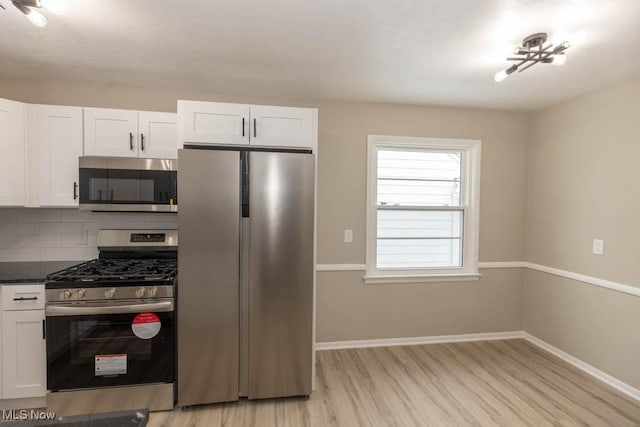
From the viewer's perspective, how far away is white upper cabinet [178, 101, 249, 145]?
7.61ft

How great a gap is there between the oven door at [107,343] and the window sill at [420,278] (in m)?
1.92

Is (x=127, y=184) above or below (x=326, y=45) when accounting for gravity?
below

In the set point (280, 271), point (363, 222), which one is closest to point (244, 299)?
point (280, 271)

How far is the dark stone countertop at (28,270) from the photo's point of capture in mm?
2201

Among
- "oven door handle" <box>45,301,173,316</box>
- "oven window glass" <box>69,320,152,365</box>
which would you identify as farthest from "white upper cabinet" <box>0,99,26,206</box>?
"oven window glass" <box>69,320,152,365</box>

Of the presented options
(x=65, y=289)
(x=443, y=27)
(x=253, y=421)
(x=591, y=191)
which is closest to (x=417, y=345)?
(x=253, y=421)

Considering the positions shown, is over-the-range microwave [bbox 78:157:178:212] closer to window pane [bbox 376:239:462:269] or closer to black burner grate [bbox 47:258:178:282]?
black burner grate [bbox 47:258:178:282]

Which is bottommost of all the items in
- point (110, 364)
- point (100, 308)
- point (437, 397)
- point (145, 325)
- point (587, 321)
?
point (437, 397)

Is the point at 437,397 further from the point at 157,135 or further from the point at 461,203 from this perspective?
the point at 157,135

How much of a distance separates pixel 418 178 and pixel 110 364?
3122 mm

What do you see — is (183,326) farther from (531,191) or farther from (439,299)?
(531,191)

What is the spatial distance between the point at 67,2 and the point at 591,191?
157 inches

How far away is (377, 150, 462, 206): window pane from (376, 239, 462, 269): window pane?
0.42m

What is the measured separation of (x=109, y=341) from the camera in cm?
216
